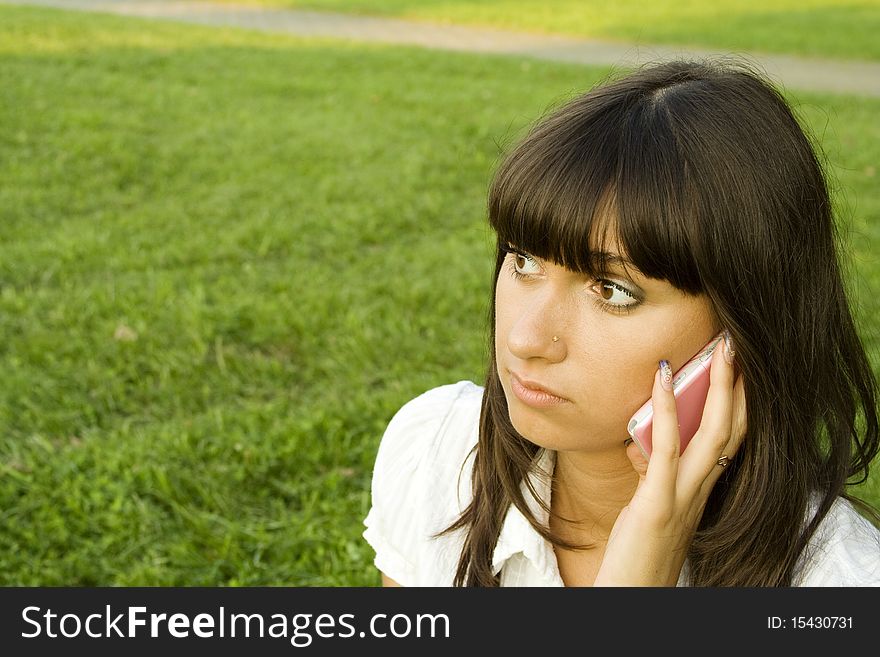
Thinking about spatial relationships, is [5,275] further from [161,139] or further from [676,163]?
[676,163]

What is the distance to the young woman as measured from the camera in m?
1.86

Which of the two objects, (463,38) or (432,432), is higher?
(463,38)

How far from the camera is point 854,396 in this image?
7.58 feet

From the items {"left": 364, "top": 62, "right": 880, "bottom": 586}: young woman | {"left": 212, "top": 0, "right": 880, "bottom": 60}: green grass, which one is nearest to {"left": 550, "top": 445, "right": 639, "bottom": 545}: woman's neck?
{"left": 364, "top": 62, "right": 880, "bottom": 586}: young woman

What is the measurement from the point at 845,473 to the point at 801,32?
1407 centimetres

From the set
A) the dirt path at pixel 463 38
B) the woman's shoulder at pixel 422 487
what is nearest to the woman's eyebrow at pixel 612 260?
the woman's shoulder at pixel 422 487

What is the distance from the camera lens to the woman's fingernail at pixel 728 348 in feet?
6.49

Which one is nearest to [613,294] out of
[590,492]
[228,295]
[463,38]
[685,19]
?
[590,492]

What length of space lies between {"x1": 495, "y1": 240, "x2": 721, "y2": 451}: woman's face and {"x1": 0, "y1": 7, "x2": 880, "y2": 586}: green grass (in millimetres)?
1584

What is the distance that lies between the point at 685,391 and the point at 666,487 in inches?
7.0

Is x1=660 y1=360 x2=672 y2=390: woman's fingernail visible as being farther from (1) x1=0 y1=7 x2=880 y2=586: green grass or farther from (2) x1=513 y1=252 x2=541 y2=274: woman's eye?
(1) x1=0 y1=7 x2=880 y2=586: green grass

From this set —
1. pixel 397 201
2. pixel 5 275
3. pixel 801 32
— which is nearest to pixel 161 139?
pixel 397 201

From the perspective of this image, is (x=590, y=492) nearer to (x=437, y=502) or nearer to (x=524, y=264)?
(x=437, y=502)

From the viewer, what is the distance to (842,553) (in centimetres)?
201
